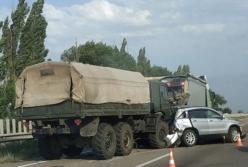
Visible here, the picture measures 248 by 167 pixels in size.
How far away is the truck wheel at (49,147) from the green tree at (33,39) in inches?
794

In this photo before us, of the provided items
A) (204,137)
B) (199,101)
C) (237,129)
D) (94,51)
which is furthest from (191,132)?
(94,51)

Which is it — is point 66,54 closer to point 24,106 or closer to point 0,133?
point 0,133

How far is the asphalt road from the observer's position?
53.6 feet

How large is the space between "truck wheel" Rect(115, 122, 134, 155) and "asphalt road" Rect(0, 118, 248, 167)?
0.29 meters

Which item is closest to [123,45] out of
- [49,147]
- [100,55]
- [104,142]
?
[100,55]

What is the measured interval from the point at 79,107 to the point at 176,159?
332cm

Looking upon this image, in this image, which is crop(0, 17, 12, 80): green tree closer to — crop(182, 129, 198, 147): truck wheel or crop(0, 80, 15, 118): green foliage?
crop(0, 80, 15, 118): green foliage

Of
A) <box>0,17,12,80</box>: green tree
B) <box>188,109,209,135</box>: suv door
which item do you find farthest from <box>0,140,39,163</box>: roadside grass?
<box>0,17,12,80</box>: green tree

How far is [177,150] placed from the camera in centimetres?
2133

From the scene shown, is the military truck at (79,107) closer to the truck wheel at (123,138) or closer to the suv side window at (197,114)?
the truck wheel at (123,138)

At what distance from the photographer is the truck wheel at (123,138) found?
1967 cm

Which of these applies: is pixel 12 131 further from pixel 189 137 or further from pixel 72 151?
pixel 189 137

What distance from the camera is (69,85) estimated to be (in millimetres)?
18625

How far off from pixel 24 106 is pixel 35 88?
709mm
